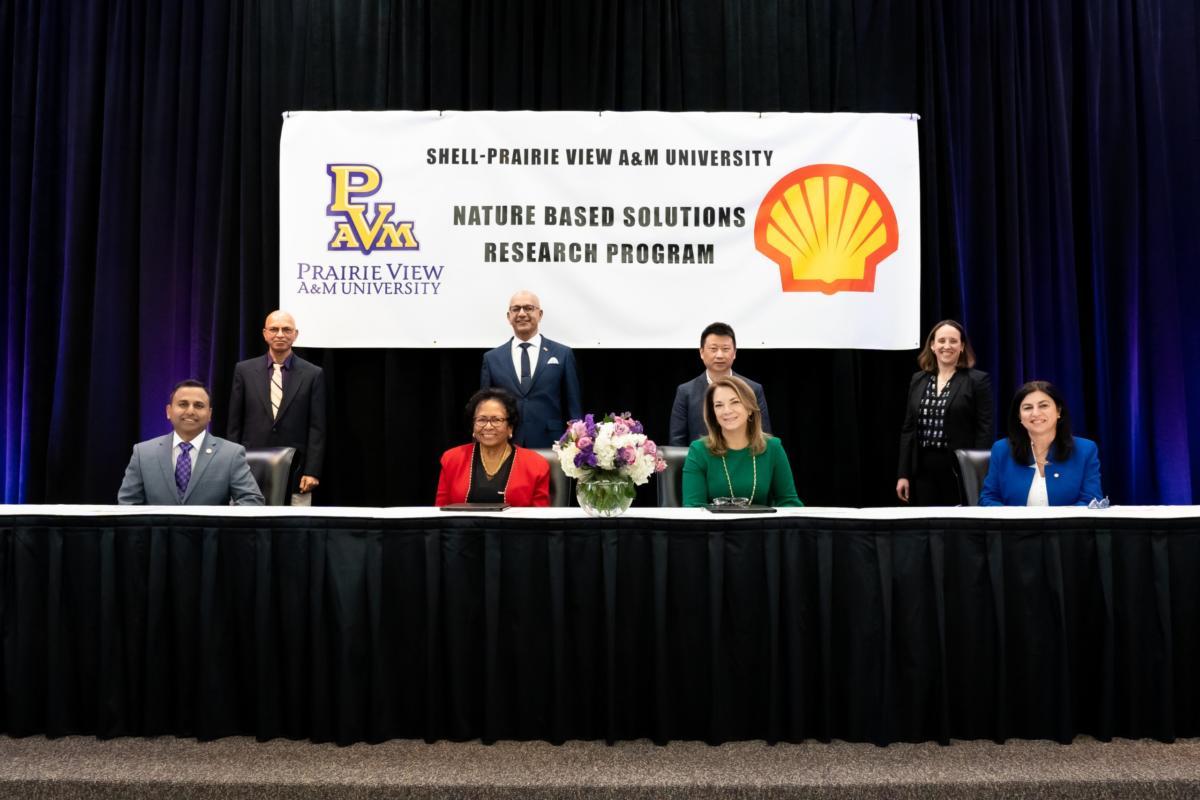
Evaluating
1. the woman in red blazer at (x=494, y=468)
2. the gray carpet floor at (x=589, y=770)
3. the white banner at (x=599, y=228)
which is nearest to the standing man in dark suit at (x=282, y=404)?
the white banner at (x=599, y=228)

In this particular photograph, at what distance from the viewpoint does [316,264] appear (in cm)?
402

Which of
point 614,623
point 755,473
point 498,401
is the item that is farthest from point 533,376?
point 614,623

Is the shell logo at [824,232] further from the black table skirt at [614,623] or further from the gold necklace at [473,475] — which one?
the black table skirt at [614,623]

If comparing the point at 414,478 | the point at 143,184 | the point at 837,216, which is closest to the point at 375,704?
the point at 414,478

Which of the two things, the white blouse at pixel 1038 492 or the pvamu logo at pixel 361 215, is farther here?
the pvamu logo at pixel 361 215

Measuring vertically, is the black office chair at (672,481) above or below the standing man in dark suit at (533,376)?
below

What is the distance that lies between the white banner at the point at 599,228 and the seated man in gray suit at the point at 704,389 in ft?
1.39

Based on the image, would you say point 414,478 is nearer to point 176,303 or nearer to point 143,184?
point 176,303

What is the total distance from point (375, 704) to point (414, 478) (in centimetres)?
224

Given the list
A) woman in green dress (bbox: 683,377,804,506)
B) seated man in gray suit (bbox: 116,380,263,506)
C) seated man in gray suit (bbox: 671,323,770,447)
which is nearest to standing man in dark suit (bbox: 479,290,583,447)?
seated man in gray suit (bbox: 671,323,770,447)

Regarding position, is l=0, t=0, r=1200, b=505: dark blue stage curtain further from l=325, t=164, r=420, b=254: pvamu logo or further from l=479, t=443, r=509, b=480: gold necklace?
l=479, t=443, r=509, b=480: gold necklace

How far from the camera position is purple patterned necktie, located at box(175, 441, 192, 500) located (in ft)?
9.36

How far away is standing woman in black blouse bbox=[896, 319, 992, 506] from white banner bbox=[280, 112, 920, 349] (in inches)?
16.6

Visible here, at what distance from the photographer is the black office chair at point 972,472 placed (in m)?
2.91
